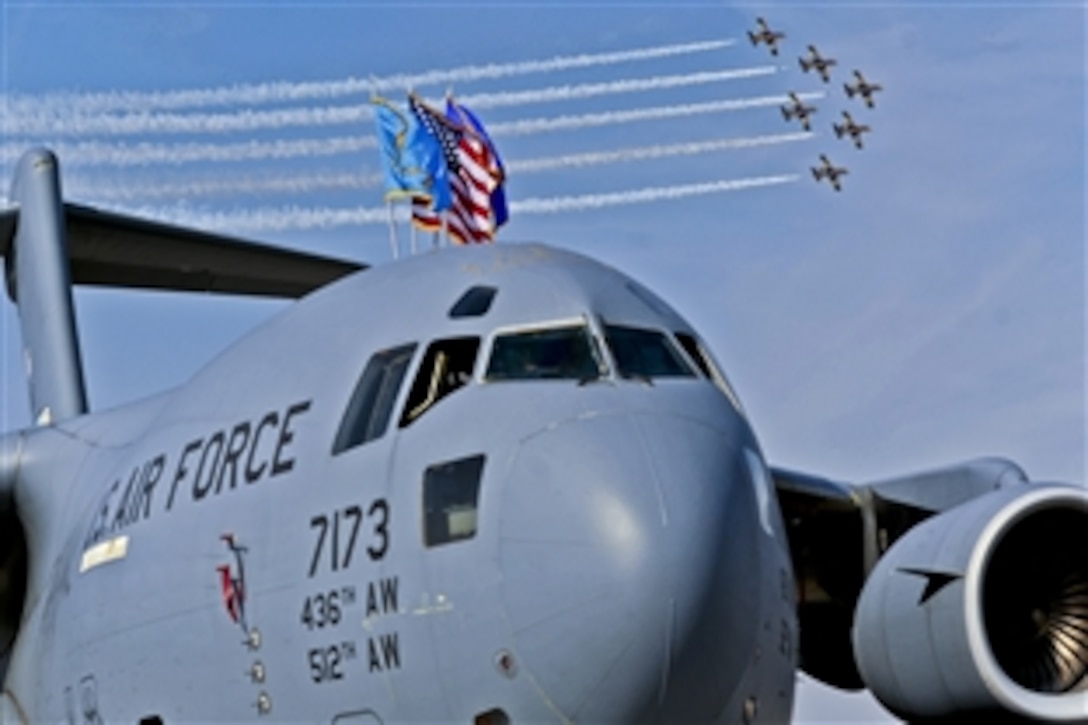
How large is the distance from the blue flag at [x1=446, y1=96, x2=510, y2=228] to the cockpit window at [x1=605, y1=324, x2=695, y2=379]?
13086 mm

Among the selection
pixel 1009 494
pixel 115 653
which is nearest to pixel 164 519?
pixel 115 653

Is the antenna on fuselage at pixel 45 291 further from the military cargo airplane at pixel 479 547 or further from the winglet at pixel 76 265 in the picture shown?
the military cargo airplane at pixel 479 547

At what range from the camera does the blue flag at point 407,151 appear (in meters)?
21.9

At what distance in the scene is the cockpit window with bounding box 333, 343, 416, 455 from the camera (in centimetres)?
928

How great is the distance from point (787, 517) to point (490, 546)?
6398mm

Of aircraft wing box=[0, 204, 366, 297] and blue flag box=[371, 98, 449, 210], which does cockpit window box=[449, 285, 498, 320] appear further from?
blue flag box=[371, 98, 449, 210]

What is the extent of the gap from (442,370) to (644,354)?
94 cm

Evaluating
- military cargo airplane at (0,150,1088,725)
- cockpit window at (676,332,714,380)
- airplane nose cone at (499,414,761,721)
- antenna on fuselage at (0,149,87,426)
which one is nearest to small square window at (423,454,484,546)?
military cargo airplane at (0,150,1088,725)

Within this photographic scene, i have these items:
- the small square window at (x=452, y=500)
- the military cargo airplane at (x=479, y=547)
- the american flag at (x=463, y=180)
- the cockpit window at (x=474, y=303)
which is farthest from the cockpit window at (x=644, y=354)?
the american flag at (x=463, y=180)

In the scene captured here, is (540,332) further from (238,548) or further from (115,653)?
(115,653)

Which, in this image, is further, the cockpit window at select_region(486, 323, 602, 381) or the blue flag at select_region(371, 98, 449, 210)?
the blue flag at select_region(371, 98, 449, 210)

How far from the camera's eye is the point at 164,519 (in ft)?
35.0

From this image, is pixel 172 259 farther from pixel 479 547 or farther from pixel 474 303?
pixel 479 547

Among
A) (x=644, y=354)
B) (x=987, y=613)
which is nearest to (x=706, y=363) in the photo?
(x=644, y=354)
